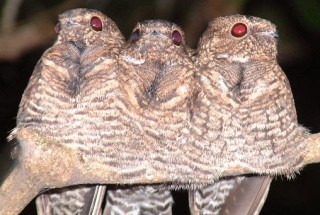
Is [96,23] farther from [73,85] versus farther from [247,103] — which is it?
[247,103]

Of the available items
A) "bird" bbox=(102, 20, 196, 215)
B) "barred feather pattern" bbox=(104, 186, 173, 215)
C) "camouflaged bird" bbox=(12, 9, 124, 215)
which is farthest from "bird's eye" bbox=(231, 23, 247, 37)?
"barred feather pattern" bbox=(104, 186, 173, 215)

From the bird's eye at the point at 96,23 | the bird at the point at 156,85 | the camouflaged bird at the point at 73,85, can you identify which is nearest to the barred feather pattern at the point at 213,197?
the bird at the point at 156,85

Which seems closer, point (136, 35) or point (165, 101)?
point (165, 101)

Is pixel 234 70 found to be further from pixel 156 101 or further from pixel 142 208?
pixel 142 208

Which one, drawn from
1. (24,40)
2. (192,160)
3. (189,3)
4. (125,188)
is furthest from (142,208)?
(189,3)

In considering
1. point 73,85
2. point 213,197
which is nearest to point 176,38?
point 73,85

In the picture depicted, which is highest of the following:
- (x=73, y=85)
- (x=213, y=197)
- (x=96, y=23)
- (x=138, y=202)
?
(x=96, y=23)
